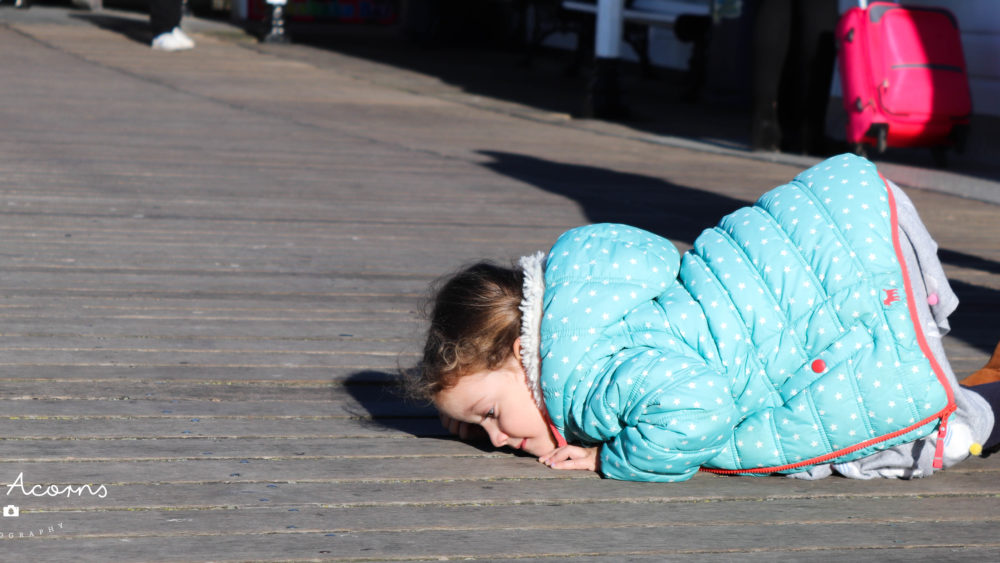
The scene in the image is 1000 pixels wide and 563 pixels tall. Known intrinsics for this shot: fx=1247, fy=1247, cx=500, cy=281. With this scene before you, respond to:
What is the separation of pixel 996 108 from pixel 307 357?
20.0ft

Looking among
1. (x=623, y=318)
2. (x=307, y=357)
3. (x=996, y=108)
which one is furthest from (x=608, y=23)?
(x=623, y=318)

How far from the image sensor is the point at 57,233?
4.34 m

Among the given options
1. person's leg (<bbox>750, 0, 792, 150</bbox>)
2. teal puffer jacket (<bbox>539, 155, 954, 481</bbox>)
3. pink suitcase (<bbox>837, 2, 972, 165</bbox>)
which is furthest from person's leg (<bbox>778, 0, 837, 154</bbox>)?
teal puffer jacket (<bbox>539, 155, 954, 481</bbox>)

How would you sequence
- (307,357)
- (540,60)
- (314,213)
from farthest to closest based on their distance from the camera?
1. (540,60)
2. (314,213)
3. (307,357)

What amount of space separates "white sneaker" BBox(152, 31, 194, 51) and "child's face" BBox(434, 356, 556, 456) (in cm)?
1110

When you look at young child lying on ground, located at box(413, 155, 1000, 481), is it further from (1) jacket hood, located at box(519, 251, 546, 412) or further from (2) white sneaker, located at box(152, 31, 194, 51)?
(2) white sneaker, located at box(152, 31, 194, 51)

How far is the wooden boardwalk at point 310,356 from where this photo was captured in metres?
Answer: 2.03

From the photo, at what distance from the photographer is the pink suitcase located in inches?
262

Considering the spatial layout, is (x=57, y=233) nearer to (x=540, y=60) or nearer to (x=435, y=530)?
(x=435, y=530)

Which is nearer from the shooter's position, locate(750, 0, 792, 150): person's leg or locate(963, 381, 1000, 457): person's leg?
locate(963, 381, 1000, 457): person's leg

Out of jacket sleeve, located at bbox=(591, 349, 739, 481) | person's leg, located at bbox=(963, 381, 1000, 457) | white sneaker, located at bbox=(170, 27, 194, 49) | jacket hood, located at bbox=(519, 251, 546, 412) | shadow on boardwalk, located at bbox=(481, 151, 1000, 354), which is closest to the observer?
jacket sleeve, located at bbox=(591, 349, 739, 481)

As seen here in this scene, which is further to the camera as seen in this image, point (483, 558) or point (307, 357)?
point (307, 357)

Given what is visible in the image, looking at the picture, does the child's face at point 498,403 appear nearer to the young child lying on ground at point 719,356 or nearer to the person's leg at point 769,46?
the young child lying on ground at point 719,356

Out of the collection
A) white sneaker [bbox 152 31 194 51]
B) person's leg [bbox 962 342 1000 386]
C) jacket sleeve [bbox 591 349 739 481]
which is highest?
jacket sleeve [bbox 591 349 739 481]
